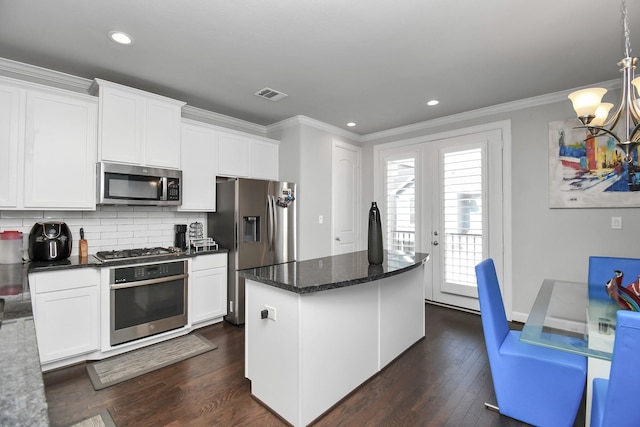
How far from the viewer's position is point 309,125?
4207mm

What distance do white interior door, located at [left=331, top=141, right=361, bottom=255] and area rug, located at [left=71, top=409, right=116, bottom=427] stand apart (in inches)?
123

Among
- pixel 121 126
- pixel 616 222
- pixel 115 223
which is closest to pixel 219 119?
Answer: pixel 121 126

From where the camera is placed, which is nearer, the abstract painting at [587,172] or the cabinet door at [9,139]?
the cabinet door at [9,139]

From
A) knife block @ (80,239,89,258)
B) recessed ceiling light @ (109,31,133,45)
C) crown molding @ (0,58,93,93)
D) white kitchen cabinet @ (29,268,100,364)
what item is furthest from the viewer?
knife block @ (80,239,89,258)

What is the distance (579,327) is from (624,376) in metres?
0.68

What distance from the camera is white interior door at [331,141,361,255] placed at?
15.2ft

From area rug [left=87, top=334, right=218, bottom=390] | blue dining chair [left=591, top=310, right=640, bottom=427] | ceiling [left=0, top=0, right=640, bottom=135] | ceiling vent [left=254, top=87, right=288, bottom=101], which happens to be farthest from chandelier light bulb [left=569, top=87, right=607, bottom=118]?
area rug [left=87, top=334, right=218, bottom=390]

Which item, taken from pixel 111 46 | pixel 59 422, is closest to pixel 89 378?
pixel 59 422

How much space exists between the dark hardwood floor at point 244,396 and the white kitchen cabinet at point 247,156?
81.6 inches

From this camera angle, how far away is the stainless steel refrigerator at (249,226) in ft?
11.4

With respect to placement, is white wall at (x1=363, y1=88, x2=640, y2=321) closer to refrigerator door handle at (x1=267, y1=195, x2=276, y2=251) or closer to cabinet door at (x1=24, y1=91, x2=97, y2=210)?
refrigerator door handle at (x1=267, y1=195, x2=276, y2=251)

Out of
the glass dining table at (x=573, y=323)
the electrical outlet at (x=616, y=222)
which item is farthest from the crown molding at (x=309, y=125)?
the electrical outlet at (x=616, y=222)

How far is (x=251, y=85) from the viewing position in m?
3.12

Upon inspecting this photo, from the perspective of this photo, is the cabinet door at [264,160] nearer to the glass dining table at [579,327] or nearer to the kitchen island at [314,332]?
the kitchen island at [314,332]
